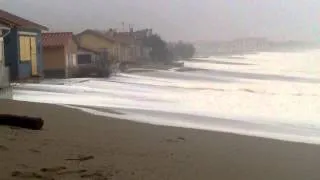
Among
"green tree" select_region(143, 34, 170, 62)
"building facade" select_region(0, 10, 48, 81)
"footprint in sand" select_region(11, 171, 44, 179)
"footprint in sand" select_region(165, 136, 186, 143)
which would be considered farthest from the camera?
"green tree" select_region(143, 34, 170, 62)

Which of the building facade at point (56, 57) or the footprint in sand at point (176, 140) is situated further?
the building facade at point (56, 57)

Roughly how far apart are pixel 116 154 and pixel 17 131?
2.22 m

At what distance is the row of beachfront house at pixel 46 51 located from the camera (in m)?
26.4

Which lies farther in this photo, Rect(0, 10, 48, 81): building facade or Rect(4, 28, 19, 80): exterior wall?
Rect(4, 28, 19, 80): exterior wall

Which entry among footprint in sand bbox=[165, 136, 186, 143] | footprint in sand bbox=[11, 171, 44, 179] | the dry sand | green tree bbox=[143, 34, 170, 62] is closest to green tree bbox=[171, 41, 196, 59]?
green tree bbox=[143, 34, 170, 62]

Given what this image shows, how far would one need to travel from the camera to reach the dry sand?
23.6 feet

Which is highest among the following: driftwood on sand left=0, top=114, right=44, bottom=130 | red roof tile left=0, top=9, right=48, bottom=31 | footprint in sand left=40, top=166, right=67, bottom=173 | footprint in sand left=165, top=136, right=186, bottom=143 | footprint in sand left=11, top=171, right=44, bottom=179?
red roof tile left=0, top=9, right=48, bottom=31

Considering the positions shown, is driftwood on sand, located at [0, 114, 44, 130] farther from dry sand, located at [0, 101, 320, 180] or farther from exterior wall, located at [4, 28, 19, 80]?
exterior wall, located at [4, 28, 19, 80]

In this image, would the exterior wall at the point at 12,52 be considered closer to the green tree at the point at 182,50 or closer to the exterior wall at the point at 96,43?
the exterior wall at the point at 96,43

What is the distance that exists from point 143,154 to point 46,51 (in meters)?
31.7

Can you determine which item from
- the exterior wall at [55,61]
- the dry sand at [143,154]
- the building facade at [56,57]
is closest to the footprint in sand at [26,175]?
the dry sand at [143,154]

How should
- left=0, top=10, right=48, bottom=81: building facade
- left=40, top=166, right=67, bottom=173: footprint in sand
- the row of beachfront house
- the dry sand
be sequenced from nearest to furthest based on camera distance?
left=40, top=166, right=67, bottom=173: footprint in sand → the dry sand → the row of beachfront house → left=0, top=10, right=48, bottom=81: building facade

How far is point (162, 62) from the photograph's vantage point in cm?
7962

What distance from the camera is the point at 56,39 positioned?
131 ft
